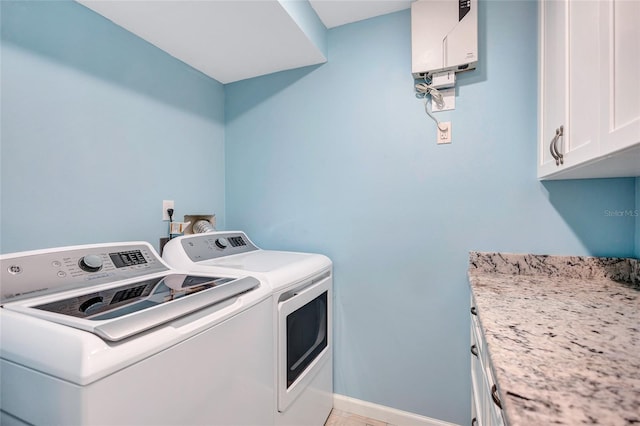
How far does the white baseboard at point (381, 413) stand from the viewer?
156cm

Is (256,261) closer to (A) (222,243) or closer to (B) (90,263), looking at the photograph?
(A) (222,243)

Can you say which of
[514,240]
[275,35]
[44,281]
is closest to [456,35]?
[275,35]

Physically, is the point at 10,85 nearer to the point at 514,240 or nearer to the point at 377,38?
the point at 377,38

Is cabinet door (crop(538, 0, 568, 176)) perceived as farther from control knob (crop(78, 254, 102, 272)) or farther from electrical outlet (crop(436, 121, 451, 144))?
control knob (crop(78, 254, 102, 272))

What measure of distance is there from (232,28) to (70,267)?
1270 mm

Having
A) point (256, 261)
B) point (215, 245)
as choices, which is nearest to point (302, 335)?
point (256, 261)

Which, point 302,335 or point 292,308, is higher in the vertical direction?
point 292,308

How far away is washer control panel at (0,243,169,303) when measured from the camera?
84 centimetres

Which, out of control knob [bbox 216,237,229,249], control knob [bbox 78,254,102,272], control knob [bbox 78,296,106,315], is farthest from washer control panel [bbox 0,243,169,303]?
control knob [bbox 216,237,229,249]

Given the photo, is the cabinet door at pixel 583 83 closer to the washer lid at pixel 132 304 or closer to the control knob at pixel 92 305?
the washer lid at pixel 132 304

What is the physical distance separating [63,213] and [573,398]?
1673mm

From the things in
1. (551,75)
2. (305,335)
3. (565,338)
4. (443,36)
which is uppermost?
(443,36)

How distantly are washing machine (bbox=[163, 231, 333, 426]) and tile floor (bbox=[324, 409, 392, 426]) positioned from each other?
62 millimetres

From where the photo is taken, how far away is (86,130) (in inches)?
49.3
